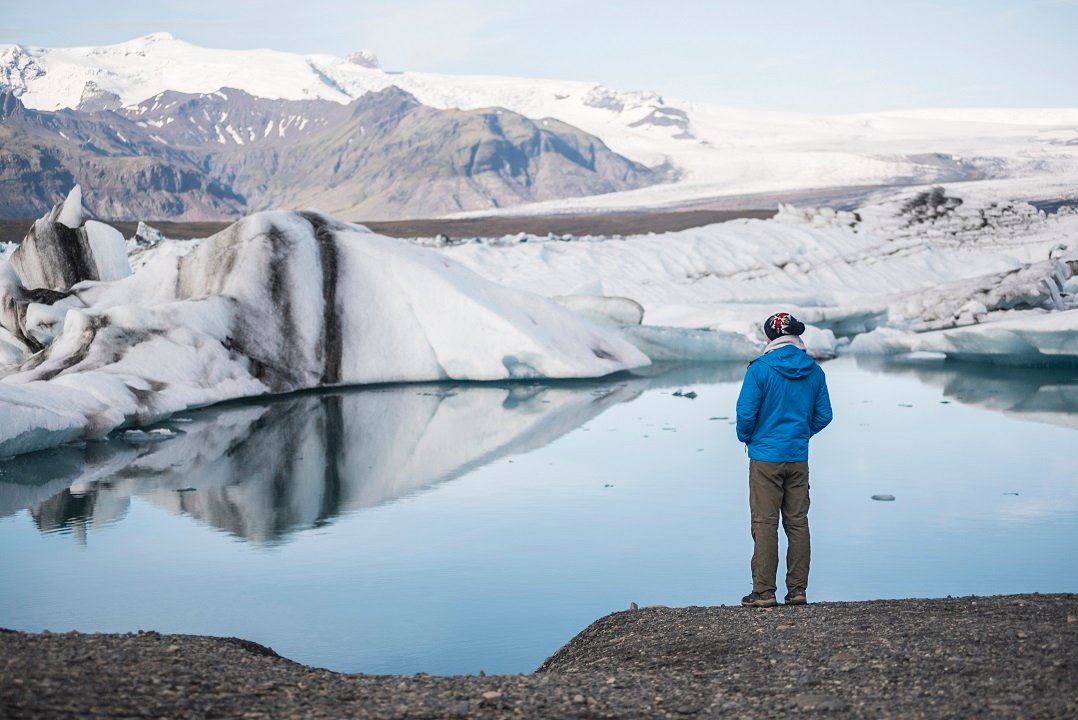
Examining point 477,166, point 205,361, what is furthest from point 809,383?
point 477,166

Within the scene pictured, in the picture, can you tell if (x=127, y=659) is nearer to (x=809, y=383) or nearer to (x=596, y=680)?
(x=596, y=680)

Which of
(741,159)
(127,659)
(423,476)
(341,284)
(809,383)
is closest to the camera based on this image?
(127,659)

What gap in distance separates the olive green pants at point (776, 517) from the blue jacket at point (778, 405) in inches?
2.9

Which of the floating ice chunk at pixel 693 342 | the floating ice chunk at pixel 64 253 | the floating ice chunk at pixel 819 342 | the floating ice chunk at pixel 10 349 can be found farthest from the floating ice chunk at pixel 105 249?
the floating ice chunk at pixel 819 342

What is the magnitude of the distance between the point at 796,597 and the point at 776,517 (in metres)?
0.33

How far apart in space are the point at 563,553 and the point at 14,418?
194 inches

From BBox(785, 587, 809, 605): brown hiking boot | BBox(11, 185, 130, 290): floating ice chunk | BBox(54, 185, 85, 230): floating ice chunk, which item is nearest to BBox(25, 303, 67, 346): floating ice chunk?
BBox(11, 185, 130, 290): floating ice chunk

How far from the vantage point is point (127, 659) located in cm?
363

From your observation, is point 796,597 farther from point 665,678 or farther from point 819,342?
point 819,342

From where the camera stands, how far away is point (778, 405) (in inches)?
190

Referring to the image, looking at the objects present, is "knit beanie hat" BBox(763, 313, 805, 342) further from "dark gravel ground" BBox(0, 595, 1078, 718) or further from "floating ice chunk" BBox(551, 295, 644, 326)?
"floating ice chunk" BBox(551, 295, 644, 326)

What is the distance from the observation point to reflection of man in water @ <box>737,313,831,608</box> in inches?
189

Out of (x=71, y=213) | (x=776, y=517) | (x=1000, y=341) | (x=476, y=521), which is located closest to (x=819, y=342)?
(x=1000, y=341)

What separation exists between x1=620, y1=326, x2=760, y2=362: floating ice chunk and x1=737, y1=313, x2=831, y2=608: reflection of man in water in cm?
1240
